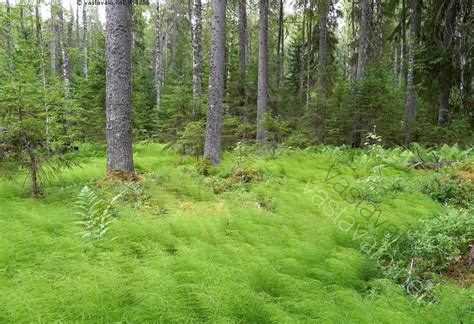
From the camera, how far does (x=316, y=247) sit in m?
3.97

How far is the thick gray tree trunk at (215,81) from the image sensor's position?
8656mm

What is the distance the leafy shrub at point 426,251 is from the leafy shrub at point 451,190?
136 centimetres

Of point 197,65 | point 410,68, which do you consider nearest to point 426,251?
point 410,68

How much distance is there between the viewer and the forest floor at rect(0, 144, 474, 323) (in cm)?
256

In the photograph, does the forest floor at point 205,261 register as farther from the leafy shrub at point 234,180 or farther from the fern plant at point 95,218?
the leafy shrub at point 234,180

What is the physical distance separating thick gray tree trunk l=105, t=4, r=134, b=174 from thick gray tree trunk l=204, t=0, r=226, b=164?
107 inches

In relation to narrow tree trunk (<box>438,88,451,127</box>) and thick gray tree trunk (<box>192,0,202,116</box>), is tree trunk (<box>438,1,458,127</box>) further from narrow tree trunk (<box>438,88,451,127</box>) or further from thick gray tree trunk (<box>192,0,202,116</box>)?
thick gray tree trunk (<box>192,0,202,116</box>)

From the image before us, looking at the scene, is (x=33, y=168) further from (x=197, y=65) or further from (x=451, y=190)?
(x=197, y=65)

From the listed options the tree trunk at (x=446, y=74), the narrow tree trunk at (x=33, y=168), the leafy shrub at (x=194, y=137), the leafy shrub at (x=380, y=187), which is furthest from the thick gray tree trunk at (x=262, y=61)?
the narrow tree trunk at (x=33, y=168)

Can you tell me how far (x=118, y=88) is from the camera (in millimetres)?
6418

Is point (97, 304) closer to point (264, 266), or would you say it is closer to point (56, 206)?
point (264, 266)

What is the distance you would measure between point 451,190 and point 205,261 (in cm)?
495

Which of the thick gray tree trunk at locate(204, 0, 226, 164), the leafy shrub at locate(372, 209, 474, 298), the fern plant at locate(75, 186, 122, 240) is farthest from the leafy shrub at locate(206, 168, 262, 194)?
the leafy shrub at locate(372, 209, 474, 298)

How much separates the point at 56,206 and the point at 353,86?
10.1 metres
